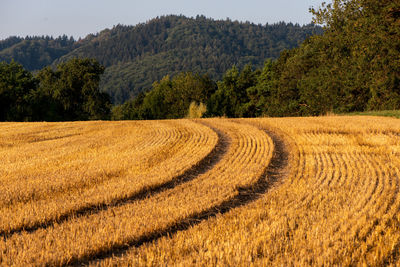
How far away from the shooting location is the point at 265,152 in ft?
45.3

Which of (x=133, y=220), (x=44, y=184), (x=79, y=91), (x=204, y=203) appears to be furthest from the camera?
(x=79, y=91)

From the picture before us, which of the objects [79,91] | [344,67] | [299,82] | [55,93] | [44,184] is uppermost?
[344,67]

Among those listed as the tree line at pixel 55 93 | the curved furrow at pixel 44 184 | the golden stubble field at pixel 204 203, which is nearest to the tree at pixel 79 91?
the tree line at pixel 55 93

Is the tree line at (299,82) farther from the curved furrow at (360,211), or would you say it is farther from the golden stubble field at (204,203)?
the curved furrow at (360,211)

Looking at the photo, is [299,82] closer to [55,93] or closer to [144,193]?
[55,93]

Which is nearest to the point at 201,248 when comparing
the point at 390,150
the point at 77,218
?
the point at 77,218

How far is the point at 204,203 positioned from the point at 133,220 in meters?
1.73

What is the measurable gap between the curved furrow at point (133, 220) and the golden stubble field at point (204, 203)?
2 cm

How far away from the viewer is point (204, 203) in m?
7.79

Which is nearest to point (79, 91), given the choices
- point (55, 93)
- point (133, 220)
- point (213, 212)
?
point (55, 93)

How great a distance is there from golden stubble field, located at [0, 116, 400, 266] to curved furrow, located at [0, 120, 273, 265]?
2 centimetres

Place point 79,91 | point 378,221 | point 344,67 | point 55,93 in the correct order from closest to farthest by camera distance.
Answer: point 378,221, point 344,67, point 55,93, point 79,91

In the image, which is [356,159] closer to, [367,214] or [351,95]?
[367,214]

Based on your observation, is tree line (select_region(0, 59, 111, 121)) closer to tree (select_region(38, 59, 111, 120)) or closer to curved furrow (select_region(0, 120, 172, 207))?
tree (select_region(38, 59, 111, 120))
